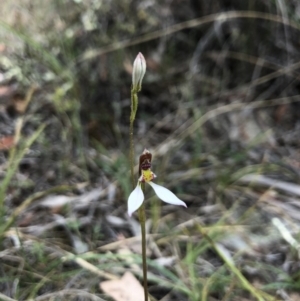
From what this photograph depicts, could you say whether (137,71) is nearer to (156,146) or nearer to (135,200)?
(135,200)

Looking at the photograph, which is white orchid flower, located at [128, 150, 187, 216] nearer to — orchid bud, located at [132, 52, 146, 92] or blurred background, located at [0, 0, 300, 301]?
orchid bud, located at [132, 52, 146, 92]

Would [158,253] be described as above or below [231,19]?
below

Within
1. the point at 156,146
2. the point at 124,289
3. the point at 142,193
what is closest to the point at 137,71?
the point at 142,193

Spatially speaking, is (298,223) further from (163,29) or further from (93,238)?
(163,29)

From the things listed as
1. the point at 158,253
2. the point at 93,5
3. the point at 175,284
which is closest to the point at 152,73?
the point at 93,5

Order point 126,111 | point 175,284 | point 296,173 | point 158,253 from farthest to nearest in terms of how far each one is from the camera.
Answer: point 126,111
point 296,173
point 158,253
point 175,284
